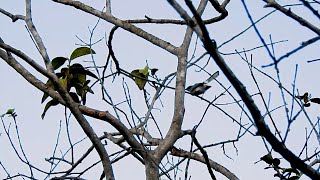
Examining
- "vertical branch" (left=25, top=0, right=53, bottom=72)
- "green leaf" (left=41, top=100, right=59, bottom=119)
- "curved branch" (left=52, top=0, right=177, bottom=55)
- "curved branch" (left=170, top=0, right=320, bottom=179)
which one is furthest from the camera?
"curved branch" (left=52, top=0, right=177, bottom=55)

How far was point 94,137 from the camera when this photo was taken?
5.07ft

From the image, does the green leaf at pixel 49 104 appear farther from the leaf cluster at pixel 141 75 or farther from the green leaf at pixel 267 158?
the green leaf at pixel 267 158

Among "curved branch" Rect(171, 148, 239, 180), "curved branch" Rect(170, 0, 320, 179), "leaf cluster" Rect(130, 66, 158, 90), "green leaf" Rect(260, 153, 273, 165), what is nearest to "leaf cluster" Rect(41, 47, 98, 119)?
"leaf cluster" Rect(130, 66, 158, 90)

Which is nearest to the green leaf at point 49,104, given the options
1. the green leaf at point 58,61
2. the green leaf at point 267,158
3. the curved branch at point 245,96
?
the green leaf at point 58,61

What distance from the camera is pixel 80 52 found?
1995 mm

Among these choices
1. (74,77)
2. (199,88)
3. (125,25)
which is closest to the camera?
(74,77)

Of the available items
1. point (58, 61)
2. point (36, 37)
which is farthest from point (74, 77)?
point (36, 37)

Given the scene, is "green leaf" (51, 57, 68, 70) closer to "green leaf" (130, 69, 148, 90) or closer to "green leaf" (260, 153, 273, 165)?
"green leaf" (130, 69, 148, 90)

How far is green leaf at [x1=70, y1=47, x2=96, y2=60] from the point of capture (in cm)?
196

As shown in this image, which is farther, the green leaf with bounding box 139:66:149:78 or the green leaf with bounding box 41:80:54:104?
the green leaf with bounding box 139:66:149:78

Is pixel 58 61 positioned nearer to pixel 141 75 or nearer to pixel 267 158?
pixel 141 75

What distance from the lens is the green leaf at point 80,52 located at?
196 cm

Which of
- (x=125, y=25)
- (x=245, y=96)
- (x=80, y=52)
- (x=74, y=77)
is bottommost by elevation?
(x=245, y=96)

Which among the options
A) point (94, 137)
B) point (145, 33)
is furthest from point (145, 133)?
point (94, 137)
